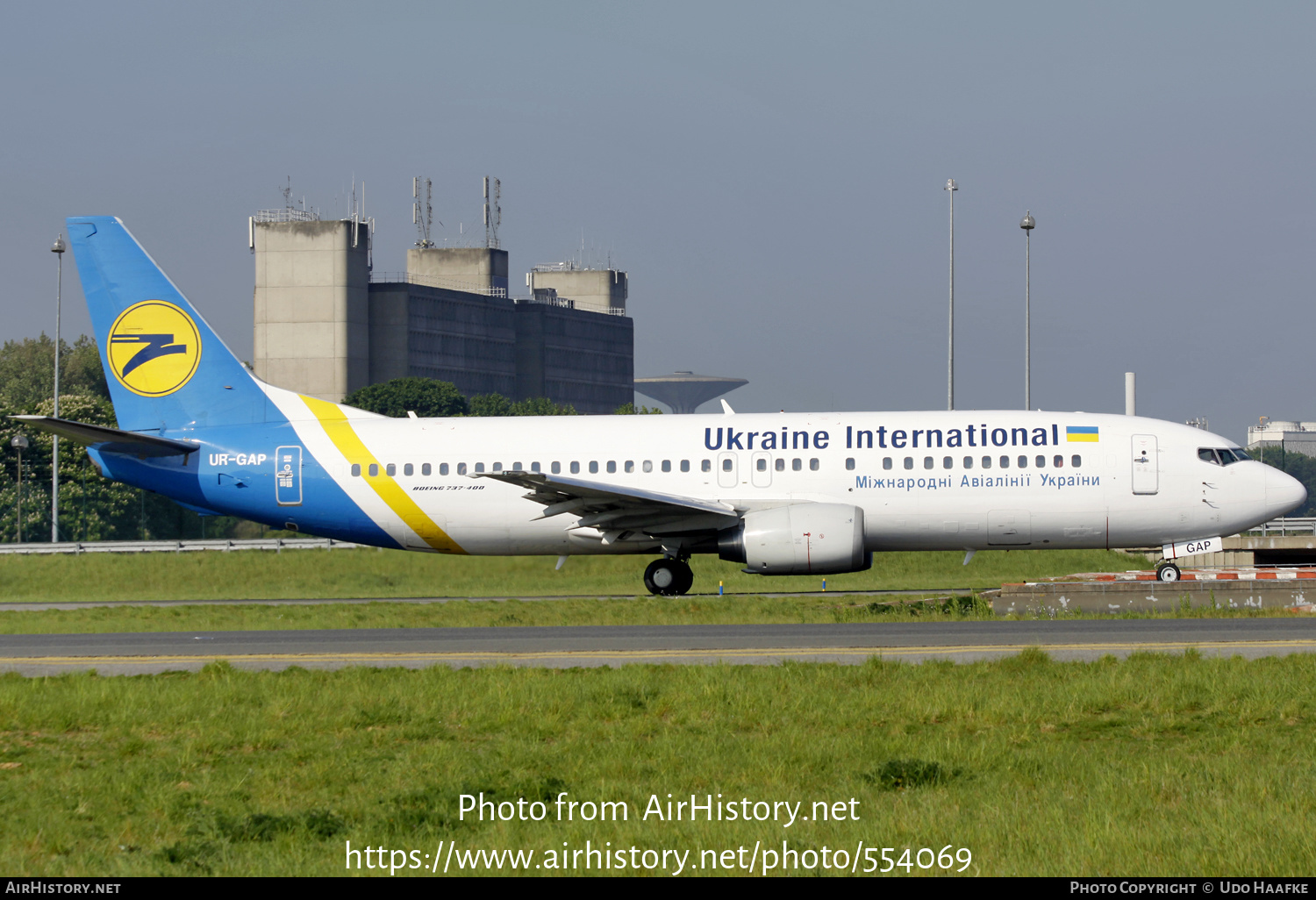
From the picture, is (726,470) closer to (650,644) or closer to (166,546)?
(650,644)

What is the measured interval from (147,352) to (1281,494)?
25.6 m

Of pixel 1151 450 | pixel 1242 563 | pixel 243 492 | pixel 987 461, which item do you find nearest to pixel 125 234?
pixel 243 492

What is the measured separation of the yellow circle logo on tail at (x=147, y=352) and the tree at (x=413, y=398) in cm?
11841

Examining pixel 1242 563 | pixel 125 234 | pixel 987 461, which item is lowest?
pixel 1242 563

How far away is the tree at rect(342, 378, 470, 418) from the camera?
502ft

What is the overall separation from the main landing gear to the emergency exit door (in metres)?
1.60

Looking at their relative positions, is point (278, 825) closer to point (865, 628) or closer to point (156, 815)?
point (156, 815)

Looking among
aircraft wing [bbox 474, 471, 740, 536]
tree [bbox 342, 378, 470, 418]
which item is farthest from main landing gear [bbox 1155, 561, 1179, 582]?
tree [bbox 342, 378, 470, 418]

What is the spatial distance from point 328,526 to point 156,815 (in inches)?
861

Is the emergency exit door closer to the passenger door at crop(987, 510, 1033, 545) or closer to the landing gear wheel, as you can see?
the passenger door at crop(987, 510, 1033, 545)

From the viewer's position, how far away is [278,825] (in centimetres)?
912

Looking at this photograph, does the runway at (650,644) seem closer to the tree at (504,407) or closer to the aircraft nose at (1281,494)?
the aircraft nose at (1281,494)

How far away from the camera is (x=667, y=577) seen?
30.5m

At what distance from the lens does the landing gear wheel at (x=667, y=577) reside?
30.4 m
